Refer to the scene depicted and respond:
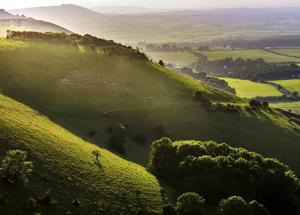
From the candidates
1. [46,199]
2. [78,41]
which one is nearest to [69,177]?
[46,199]

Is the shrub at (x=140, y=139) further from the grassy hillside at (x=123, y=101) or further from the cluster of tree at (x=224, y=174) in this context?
the cluster of tree at (x=224, y=174)

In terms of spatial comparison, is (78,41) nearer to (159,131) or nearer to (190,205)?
(159,131)

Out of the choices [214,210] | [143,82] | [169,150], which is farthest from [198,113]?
[214,210]

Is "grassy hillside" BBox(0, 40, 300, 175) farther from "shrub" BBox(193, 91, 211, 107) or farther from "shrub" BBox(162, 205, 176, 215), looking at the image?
"shrub" BBox(162, 205, 176, 215)

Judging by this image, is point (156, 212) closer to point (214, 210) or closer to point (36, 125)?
point (214, 210)

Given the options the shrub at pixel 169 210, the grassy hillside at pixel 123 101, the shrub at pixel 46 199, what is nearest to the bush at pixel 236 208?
the shrub at pixel 169 210
